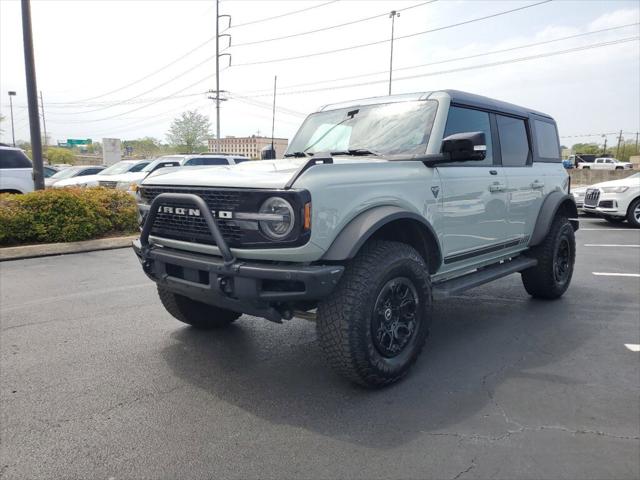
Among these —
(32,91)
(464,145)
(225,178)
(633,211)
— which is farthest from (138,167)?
(464,145)

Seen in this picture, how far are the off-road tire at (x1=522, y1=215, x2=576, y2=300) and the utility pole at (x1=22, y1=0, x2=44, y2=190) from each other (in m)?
9.15

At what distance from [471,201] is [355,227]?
149 centimetres

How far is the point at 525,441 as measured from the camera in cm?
254

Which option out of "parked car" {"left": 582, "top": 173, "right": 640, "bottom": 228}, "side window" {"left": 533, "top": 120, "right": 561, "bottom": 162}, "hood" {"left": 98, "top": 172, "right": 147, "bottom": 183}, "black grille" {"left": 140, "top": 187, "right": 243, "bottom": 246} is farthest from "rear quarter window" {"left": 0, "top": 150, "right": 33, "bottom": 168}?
"parked car" {"left": 582, "top": 173, "right": 640, "bottom": 228}

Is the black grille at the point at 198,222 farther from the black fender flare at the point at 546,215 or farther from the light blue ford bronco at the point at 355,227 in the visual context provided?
the black fender flare at the point at 546,215

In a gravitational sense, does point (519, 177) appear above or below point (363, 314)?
above

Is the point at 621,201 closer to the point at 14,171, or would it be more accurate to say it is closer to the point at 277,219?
the point at 277,219

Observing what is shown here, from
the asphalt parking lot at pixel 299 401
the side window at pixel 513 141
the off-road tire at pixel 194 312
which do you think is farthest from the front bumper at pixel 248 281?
the side window at pixel 513 141

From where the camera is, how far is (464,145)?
10.7 ft

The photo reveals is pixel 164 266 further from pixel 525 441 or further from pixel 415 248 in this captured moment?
pixel 525 441

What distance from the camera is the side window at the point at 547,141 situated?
5297mm

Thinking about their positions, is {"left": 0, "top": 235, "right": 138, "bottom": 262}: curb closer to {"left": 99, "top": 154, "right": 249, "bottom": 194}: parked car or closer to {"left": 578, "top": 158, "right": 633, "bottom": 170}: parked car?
{"left": 99, "top": 154, "right": 249, "bottom": 194}: parked car

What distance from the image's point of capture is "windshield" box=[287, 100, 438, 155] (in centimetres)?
374

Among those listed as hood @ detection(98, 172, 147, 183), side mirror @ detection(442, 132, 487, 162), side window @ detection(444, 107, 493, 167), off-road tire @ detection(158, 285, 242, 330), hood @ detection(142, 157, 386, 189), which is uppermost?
side window @ detection(444, 107, 493, 167)
